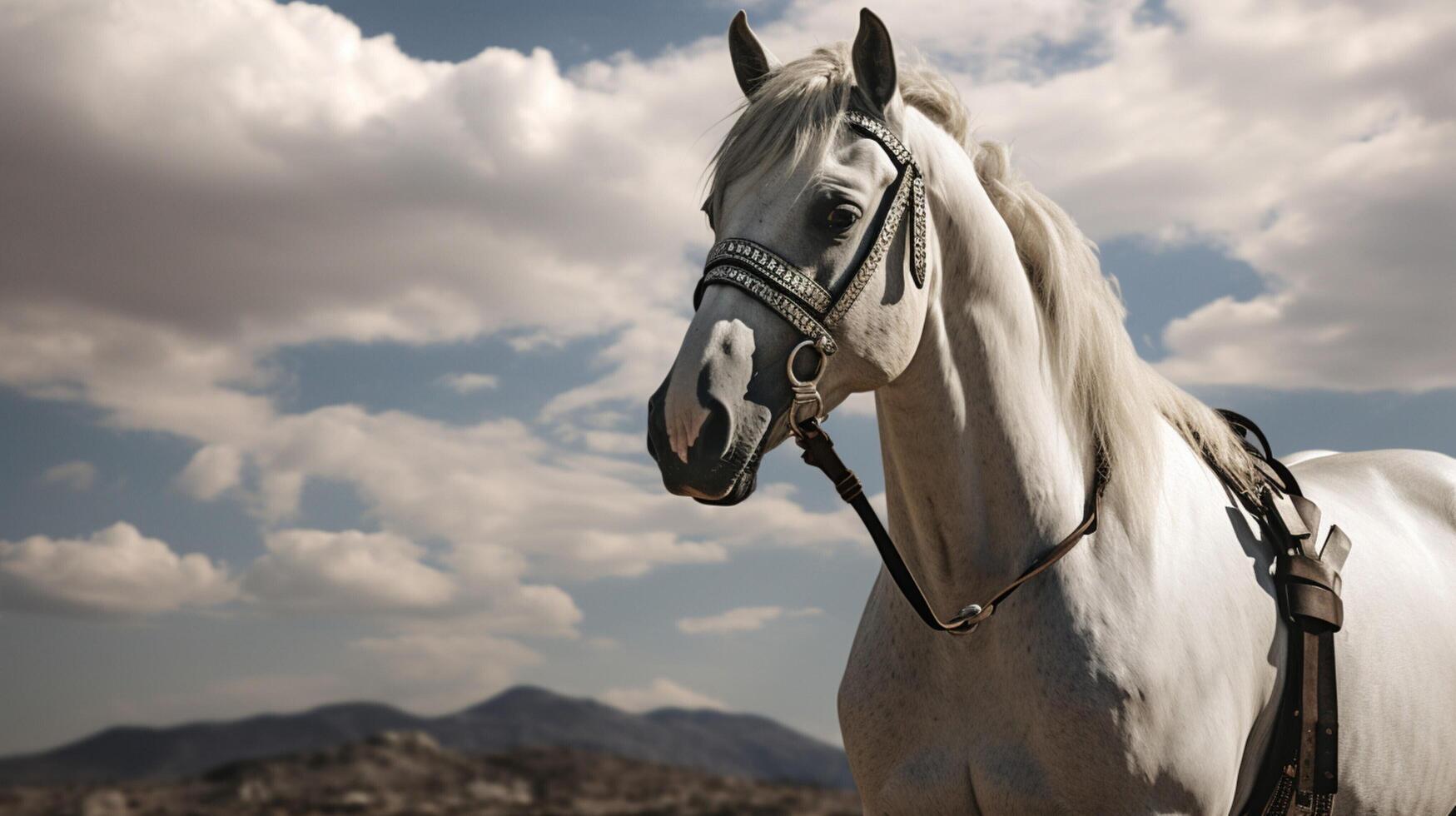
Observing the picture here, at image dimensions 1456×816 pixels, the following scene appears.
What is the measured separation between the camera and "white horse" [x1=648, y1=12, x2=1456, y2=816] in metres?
2.69

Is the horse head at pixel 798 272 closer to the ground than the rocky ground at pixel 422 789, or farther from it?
farther from it

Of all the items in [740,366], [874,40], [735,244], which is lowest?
[740,366]

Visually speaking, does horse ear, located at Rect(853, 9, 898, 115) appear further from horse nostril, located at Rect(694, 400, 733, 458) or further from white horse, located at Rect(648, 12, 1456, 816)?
horse nostril, located at Rect(694, 400, 733, 458)

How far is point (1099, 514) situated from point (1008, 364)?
0.54 m

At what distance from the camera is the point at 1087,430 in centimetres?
326

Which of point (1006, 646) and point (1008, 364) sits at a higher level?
point (1008, 364)

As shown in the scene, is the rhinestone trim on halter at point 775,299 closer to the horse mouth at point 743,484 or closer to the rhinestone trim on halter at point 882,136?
the horse mouth at point 743,484

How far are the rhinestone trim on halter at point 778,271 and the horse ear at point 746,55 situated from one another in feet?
2.67

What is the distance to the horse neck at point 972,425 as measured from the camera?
2914 millimetres

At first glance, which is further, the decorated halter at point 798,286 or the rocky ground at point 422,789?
the rocky ground at point 422,789

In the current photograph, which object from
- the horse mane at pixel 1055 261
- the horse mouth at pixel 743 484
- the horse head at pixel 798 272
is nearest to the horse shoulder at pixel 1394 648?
the horse mane at pixel 1055 261

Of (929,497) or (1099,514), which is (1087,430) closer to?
(1099,514)

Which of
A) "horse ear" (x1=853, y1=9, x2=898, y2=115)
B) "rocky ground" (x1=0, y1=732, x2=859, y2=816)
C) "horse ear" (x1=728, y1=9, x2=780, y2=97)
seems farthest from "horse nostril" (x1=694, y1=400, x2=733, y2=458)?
"rocky ground" (x1=0, y1=732, x2=859, y2=816)

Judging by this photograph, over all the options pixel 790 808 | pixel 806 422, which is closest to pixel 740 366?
pixel 806 422
